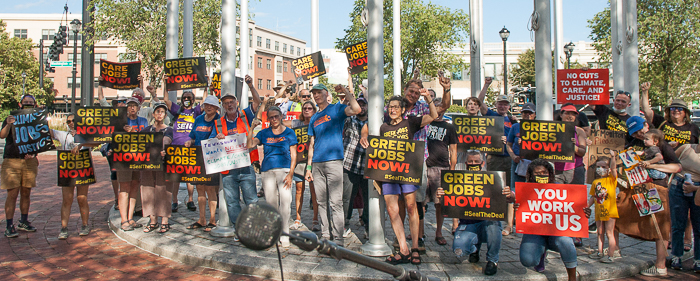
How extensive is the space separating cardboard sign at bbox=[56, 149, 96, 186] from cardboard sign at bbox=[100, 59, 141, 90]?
2523 mm

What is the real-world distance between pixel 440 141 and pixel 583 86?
11.5 feet

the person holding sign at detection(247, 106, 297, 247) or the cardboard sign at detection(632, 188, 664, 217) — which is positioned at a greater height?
the person holding sign at detection(247, 106, 297, 247)

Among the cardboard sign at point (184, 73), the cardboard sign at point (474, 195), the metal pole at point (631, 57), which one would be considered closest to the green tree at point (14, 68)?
the cardboard sign at point (184, 73)

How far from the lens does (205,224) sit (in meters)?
7.88

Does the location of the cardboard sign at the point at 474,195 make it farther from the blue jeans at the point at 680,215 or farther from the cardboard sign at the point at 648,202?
the blue jeans at the point at 680,215

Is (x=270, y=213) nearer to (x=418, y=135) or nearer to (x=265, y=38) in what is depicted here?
(x=418, y=135)

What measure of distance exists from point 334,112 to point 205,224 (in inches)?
117

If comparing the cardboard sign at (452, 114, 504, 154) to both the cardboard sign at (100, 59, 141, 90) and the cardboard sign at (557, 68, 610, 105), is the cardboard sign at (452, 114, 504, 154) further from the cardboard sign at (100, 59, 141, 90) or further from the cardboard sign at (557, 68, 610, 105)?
the cardboard sign at (100, 59, 141, 90)

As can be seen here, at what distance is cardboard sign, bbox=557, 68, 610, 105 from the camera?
27.9 ft

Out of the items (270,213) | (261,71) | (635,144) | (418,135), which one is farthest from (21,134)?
(261,71)

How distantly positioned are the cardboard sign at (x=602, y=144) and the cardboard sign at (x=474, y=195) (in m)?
2.49

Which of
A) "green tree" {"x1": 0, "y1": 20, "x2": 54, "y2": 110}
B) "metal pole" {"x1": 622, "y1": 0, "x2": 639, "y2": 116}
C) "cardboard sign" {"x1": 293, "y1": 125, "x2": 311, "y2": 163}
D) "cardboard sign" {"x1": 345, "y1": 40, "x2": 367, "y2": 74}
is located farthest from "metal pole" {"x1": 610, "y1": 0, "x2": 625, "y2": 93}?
"green tree" {"x1": 0, "y1": 20, "x2": 54, "y2": 110}

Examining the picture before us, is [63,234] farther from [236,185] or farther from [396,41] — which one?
[396,41]

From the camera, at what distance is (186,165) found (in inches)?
298
